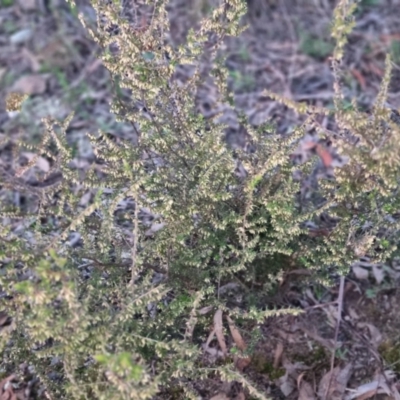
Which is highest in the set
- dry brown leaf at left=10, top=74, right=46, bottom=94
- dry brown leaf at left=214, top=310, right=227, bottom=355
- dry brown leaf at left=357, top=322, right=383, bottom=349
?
dry brown leaf at left=10, top=74, right=46, bottom=94

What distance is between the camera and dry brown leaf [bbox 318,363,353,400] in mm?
2264

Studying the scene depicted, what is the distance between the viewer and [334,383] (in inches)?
91.2

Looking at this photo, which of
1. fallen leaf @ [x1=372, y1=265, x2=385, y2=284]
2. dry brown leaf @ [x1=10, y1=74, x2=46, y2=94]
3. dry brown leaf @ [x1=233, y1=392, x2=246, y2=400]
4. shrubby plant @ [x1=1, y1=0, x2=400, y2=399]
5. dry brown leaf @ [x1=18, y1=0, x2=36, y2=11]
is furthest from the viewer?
dry brown leaf @ [x1=18, y1=0, x2=36, y2=11]

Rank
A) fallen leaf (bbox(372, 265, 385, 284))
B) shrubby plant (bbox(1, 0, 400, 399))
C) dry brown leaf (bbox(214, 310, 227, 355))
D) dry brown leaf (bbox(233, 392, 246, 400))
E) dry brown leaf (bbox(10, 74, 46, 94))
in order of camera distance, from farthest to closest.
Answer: dry brown leaf (bbox(10, 74, 46, 94)), fallen leaf (bbox(372, 265, 385, 284)), dry brown leaf (bbox(233, 392, 246, 400)), dry brown leaf (bbox(214, 310, 227, 355)), shrubby plant (bbox(1, 0, 400, 399))

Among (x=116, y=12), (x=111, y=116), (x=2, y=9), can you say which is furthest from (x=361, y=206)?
(x=2, y=9)

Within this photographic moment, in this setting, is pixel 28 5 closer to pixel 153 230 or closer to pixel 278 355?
pixel 153 230

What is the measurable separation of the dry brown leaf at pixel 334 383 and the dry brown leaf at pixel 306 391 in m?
0.03

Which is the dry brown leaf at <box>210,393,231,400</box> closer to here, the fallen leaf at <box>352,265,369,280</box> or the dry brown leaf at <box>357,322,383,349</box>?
the dry brown leaf at <box>357,322,383,349</box>

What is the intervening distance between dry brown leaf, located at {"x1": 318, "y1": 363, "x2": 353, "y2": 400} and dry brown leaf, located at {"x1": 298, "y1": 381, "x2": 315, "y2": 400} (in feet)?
0.10

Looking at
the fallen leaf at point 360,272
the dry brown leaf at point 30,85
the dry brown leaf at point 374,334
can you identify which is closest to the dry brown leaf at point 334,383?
the dry brown leaf at point 374,334

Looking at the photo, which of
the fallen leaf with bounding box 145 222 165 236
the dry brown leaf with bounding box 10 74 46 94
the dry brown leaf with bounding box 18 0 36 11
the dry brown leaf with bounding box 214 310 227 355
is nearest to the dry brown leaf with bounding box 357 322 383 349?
the dry brown leaf with bounding box 214 310 227 355

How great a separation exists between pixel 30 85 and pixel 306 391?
247 cm

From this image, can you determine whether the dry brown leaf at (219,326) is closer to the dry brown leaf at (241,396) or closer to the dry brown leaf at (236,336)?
the dry brown leaf at (236,336)

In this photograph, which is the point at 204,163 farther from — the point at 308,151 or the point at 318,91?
the point at 318,91
